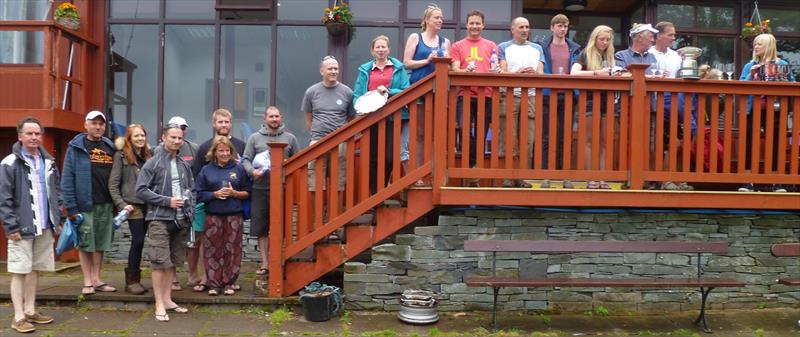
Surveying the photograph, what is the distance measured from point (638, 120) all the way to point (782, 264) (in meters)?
2.00

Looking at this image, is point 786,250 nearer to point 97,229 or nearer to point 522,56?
point 522,56

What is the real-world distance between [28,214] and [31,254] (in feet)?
1.07

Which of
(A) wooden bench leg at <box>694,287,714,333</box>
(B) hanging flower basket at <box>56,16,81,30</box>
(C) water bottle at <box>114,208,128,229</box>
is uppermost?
(B) hanging flower basket at <box>56,16,81,30</box>

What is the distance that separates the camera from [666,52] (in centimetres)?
648

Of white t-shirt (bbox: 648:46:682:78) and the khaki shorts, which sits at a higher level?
white t-shirt (bbox: 648:46:682:78)

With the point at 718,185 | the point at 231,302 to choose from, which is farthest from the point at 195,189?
the point at 718,185

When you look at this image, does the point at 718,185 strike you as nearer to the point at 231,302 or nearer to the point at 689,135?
the point at 689,135

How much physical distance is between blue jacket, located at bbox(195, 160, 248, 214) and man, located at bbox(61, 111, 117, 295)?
85cm

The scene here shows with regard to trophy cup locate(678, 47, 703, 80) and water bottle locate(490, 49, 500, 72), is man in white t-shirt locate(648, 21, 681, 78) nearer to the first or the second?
trophy cup locate(678, 47, 703, 80)

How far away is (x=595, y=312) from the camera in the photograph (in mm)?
5820

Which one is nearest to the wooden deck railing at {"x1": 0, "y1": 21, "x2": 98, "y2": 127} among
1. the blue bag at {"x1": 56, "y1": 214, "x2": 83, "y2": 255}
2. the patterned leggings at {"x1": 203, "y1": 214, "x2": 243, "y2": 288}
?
the blue bag at {"x1": 56, "y1": 214, "x2": 83, "y2": 255}

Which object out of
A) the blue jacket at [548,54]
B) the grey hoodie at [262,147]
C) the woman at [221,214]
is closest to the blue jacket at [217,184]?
the woman at [221,214]

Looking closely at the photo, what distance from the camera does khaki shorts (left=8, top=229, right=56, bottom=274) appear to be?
5.00 meters

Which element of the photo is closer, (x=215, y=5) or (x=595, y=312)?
(x=595, y=312)
